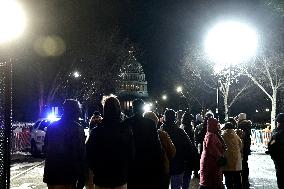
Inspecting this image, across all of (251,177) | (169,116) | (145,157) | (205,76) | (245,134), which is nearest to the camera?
(145,157)

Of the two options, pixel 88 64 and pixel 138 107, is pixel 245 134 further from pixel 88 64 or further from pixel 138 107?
pixel 88 64

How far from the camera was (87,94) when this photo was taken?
52.6m

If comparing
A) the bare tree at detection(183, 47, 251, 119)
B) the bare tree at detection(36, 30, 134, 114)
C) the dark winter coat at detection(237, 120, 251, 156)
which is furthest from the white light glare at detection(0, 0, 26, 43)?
the bare tree at detection(183, 47, 251, 119)

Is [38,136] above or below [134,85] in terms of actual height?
below

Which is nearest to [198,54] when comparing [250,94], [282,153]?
[250,94]

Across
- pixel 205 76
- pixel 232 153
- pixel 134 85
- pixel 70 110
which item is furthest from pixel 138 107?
pixel 134 85

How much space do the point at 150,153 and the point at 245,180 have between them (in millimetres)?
7159

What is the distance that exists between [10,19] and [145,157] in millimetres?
2513

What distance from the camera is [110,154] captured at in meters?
5.73

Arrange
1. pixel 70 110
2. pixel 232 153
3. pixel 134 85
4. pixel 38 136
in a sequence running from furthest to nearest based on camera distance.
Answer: pixel 134 85 < pixel 38 136 < pixel 232 153 < pixel 70 110

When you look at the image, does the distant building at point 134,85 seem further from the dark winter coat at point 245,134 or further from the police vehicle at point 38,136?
the dark winter coat at point 245,134

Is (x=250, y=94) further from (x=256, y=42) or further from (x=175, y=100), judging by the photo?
(x=175, y=100)

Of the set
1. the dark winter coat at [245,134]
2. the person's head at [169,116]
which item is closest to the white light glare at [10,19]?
the person's head at [169,116]

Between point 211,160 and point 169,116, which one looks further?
point 211,160
